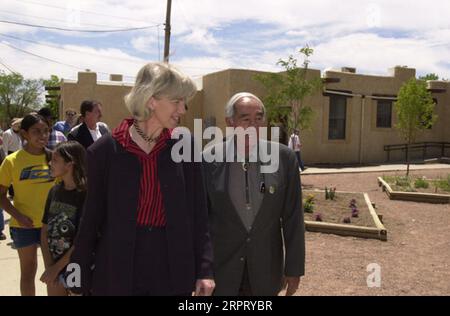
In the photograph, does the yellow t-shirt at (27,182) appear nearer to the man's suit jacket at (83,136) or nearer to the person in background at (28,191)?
the person in background at (28,191)

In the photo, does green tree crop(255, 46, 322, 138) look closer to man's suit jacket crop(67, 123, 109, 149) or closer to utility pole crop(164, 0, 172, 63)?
utility pole crop(164, 0, 172, 63)

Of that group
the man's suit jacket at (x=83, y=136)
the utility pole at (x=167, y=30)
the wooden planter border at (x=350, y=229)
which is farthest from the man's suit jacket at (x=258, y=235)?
the utility pole at (x=167, y=30)

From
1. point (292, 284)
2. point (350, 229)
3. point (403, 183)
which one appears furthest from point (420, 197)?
point (292, 284)

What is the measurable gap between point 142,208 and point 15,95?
235 feet

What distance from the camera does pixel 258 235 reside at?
3062 millimetres

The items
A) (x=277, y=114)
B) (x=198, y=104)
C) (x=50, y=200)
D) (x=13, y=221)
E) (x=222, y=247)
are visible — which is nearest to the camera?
(x=222, y=247)

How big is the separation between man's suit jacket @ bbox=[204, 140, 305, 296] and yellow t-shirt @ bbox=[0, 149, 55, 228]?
1837 mm

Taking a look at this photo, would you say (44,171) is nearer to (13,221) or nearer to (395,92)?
(13,221)

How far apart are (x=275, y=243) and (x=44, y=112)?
5.10 meters

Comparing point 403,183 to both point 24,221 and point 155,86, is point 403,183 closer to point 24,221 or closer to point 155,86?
point 24,221

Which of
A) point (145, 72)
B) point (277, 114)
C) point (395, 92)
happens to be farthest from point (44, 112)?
point (395, 92)

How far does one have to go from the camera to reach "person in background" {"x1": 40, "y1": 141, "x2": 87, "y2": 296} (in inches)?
129

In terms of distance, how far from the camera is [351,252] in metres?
7.07

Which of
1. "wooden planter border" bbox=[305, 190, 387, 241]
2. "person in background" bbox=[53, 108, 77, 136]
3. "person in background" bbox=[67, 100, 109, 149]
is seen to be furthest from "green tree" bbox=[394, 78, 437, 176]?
"person in background" bbox=[67, 100, 109, 149]
